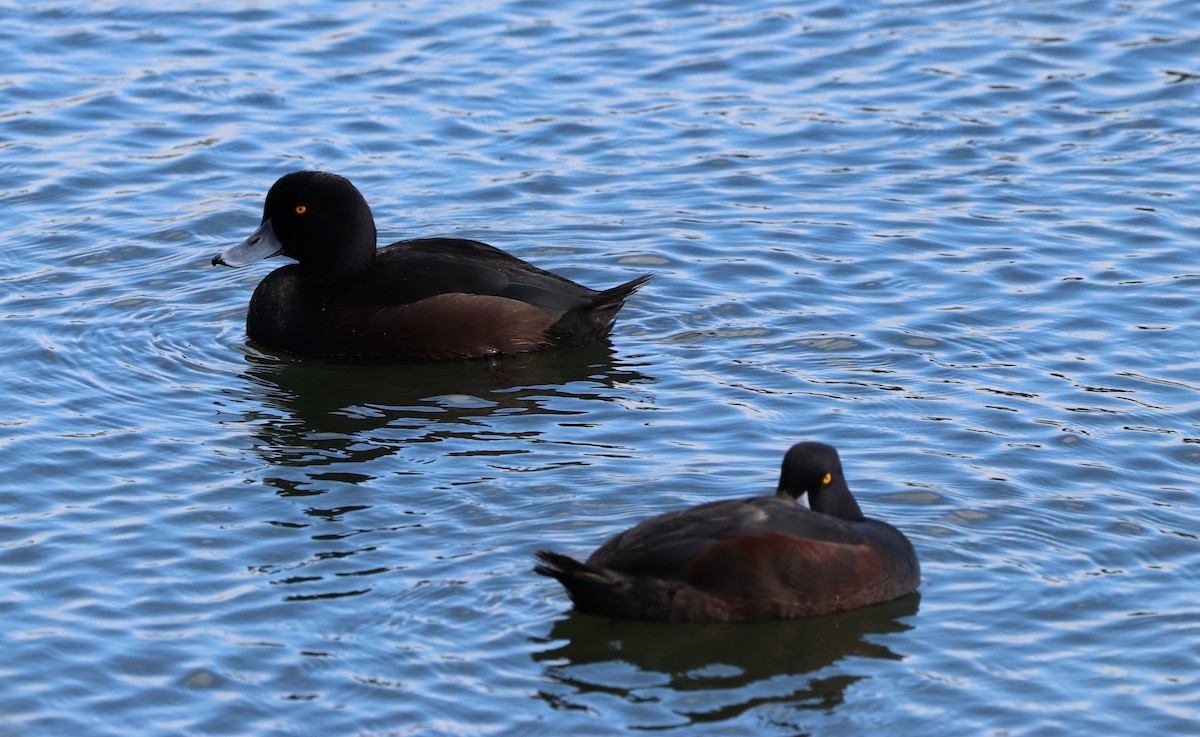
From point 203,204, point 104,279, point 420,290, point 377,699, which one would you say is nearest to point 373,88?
point 203,204

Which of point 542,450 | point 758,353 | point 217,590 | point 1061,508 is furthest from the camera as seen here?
point 758,353

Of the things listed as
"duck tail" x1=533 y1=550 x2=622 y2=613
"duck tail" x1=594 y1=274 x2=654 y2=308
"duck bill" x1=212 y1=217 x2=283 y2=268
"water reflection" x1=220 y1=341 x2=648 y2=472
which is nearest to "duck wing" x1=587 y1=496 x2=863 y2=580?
"duck tail" x1=533 y1=550 x2=622 y2=613

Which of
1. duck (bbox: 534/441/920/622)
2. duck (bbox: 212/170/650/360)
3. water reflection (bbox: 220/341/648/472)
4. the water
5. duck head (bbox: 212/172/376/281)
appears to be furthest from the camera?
duck head (bbox: 212/172/376/281)

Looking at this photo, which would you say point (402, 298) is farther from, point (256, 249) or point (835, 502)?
point (835, 502)

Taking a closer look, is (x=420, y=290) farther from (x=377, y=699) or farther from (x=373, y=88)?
(x=373, y=88)

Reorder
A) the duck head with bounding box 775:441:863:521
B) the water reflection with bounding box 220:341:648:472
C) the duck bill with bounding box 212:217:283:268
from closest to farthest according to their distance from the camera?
the duck head with bounding box 775:441:863:521, the water reflection with bounding box 220:341:648:472, the duck bill with bounding box 212:217:283:268

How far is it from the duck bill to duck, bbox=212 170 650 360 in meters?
0.29

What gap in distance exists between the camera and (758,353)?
1281 cm

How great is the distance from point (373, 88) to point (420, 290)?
622cm

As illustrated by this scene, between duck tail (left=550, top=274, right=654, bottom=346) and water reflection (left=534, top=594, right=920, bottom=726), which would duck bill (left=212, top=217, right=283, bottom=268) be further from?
water reflection (left=534, top=594, right=920, bottom=726)

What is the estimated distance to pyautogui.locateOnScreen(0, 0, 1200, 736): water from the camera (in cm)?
869

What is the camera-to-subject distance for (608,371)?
12758 millimetres

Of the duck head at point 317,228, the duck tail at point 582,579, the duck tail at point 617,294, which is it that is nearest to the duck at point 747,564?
the duck tail at point 582,579

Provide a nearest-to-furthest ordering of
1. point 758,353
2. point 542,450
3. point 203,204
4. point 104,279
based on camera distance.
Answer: point 542,450
point 758,353
point 104,279
point 203,204
